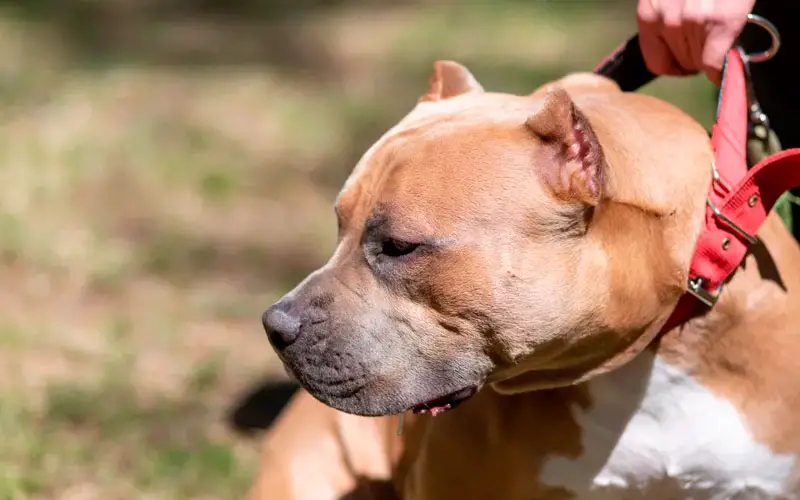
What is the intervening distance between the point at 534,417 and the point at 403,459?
0.47 m

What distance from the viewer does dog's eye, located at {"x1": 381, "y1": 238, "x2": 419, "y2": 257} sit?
218 centimetres

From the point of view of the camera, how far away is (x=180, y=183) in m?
5.52

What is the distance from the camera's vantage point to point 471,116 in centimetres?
232

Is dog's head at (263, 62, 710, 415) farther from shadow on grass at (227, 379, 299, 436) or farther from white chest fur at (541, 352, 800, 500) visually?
shadow on grass at (227, 379, 299, 436)

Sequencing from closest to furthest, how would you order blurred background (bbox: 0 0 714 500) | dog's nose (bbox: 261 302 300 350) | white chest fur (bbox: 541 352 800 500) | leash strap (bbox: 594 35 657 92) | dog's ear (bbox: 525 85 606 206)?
dog's ear (bbox: 525 85 606 206) → dog's nose (bbox: 261 302 300 350) → white chest fur (bbox: 541 352 800 500) → leash strap (bbox: 594 35 657 92) → blurred background (bbox: 0 0 714 500)

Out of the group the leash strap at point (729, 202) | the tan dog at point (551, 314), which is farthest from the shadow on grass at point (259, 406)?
the leash strap at point (729, 202)

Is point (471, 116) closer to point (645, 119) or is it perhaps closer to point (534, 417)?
point (645, 119)

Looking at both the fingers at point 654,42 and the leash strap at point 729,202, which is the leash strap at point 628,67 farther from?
the leash strap at point 729,202

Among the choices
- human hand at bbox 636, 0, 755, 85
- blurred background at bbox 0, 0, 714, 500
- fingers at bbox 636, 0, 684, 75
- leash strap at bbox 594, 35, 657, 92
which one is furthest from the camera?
blurred background at bbox 0, 0, 714, 500

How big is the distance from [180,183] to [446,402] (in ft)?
11.6

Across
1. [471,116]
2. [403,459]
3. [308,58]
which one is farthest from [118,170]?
[471,116]

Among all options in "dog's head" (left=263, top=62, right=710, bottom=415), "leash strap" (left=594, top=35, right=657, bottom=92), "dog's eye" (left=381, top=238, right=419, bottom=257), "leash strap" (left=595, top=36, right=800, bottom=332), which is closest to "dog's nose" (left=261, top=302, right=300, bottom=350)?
"dog's head" (left=263, top=62, right=710, bottom=415)

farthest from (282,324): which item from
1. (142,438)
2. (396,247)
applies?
(142,438)

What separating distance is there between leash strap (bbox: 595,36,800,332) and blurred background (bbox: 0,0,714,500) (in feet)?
5.77
